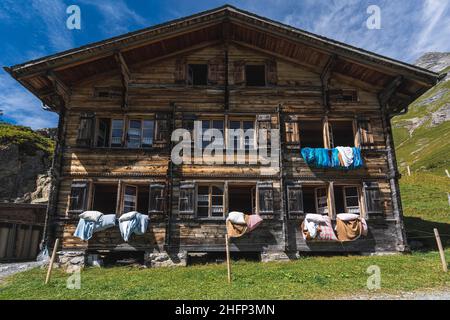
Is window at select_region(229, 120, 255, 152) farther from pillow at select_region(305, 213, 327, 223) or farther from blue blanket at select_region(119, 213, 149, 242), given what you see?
blue blanket at select_region(119, 213, 149, 242)

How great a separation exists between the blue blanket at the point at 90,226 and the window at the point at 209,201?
12.0 ft

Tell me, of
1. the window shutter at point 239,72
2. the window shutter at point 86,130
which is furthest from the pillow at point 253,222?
the window shutter at point 86,130

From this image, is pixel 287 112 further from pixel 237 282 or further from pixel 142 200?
pixel 142 200

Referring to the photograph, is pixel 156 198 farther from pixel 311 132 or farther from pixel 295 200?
pixel 311 132

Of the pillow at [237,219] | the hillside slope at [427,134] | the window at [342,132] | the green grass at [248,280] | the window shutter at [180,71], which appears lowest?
the green grass at [248,280]

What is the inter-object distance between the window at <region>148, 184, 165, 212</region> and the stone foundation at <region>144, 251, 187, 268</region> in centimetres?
183

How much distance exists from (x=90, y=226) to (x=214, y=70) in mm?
9000

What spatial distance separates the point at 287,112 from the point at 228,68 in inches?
142

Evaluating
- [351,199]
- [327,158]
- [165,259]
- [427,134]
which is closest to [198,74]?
[327,158]

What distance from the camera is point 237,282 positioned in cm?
988

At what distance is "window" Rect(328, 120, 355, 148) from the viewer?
15823 mm

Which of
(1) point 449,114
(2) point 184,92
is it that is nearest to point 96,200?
(2) point 184,92

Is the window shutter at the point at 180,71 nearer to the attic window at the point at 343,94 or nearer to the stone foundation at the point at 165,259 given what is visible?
the attic window at the point at 343,94

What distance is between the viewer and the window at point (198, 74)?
16172 millimetres
